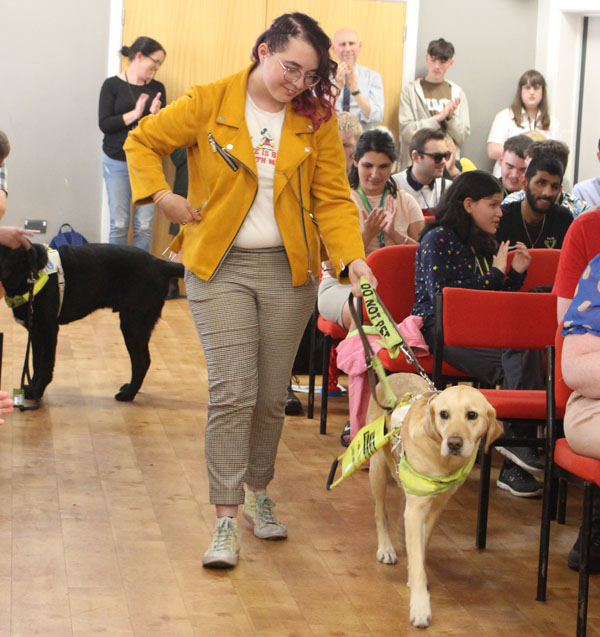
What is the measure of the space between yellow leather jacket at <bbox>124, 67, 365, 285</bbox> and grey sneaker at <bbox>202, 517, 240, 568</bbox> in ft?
2.28

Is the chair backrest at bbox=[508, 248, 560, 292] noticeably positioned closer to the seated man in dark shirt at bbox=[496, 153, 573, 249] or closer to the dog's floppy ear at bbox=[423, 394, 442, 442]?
the seated man in dark shirt at bbox=[496, 153, 573, 249]

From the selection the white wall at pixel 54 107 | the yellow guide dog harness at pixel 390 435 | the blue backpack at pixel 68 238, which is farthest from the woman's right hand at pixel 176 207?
the white wall at pixel 54 107

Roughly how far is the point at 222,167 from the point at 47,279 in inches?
74.8

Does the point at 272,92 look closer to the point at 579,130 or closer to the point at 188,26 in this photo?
the point at 188,26

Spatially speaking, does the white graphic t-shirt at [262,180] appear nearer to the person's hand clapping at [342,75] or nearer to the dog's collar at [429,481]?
the dog's collar at [429,481]

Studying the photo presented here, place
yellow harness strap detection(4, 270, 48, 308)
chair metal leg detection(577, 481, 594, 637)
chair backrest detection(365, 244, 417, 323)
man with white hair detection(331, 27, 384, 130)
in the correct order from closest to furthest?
chair metal leg detection(577, 481, 594, 637), chair backrest detection(365, 244, 417, 323), yellow harness strap detection(4, 270, 48, 308), man with white hair detection(331, 27, 384, 130)

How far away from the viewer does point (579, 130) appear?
8.57 metres

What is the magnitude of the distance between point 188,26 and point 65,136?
4.43ft

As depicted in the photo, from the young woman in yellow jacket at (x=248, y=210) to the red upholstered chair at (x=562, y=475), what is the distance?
0.61 m

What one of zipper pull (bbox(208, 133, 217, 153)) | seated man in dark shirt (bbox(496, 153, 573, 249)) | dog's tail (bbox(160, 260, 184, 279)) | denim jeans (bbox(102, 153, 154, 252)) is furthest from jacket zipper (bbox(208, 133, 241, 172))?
denim jeans (bbox(102, 153, 154, 252))

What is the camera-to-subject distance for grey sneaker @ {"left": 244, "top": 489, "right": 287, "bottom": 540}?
9.83 feet

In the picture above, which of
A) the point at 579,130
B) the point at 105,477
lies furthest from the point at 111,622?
the point at 579,130

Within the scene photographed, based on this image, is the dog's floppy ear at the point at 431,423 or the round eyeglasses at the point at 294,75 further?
the round eyeglasses at the point at 294,75

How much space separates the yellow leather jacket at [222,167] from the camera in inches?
106
